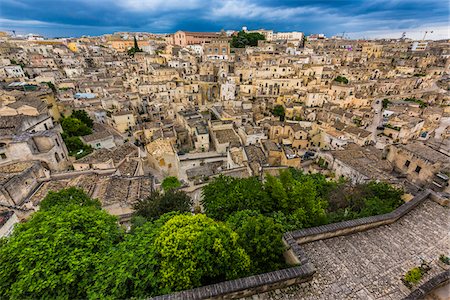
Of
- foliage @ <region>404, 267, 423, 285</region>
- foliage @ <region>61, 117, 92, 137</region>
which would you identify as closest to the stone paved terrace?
foliage @ <region>404, 267, 423, 285</region>

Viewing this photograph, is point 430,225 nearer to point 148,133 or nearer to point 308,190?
point 308,190

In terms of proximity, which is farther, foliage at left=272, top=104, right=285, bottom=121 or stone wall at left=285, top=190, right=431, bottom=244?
foliage at left=272, top=104, right=285, bottom=121

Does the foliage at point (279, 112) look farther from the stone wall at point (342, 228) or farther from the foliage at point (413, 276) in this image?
the foliage at point (413, 276)

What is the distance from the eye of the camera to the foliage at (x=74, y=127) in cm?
3153

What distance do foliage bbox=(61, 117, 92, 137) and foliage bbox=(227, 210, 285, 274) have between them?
107ft

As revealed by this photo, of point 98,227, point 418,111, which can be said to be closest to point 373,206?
Result: point 98,227

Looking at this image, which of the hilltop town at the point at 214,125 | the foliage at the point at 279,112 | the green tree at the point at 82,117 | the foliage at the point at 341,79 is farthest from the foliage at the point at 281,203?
the foliage at the point at 341,79

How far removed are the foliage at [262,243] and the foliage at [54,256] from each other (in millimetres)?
5281

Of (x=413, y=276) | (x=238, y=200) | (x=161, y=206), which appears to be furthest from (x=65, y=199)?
(x=413, y=276)

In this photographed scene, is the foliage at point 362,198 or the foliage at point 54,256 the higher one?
the foliage at point 54,256

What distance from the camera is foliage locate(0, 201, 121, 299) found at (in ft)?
21.9

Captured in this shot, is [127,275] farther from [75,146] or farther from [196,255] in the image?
[75,146]

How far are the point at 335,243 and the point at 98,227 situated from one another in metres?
10.1

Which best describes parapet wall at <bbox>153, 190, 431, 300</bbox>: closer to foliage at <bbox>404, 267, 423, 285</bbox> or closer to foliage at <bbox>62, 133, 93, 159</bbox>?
foliage at <bbox>404, 267, 423, 285</bbox>
